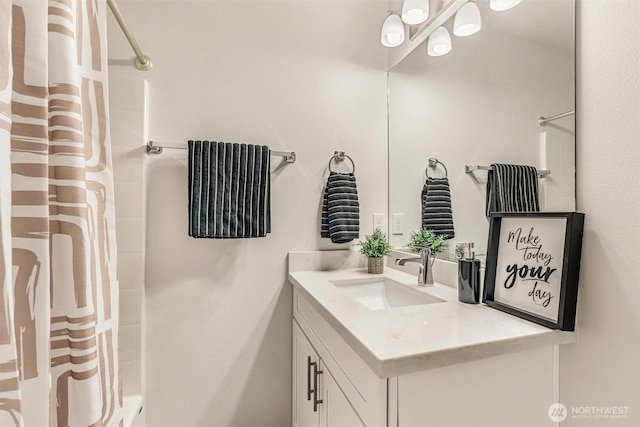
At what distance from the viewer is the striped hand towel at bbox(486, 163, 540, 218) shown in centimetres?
93

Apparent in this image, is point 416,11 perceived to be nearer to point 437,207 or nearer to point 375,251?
point 437,207

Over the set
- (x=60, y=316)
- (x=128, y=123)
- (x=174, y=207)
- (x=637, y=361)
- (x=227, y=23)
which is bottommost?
(x=637, y=361)

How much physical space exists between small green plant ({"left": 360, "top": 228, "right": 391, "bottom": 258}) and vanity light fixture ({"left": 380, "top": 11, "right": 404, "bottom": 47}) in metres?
0.90

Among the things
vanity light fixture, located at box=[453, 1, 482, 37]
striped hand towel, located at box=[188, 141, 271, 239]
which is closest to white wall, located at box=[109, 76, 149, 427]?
striped hand towel, located at box=[188, 141, 271, 239]

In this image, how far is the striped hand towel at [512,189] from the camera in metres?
0.93

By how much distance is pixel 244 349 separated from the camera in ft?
4.71

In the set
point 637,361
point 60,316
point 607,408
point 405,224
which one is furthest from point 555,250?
point 60,316

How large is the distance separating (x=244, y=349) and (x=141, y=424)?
479 millimetres

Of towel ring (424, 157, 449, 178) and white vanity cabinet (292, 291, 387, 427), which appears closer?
white vanity cabinet (292, 291, 387, 427)

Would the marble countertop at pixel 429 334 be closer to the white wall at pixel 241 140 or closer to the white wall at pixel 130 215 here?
the white wall at pixel 241 140

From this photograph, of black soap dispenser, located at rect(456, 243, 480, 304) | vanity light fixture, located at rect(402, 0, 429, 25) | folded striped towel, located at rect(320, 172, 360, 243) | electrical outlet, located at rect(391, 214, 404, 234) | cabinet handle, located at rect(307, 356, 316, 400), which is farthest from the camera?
electrical outlet, located at rect(391, 214, 404, 234)

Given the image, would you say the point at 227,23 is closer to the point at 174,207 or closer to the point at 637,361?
the point at 174,207

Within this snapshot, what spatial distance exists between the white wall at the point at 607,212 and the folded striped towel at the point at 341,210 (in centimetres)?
84

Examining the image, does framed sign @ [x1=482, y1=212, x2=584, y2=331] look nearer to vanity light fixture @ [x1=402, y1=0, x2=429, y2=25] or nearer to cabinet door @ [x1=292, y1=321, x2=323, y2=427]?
cabinet door @ [x1=292, y1=321, x2=323, y2=427]
